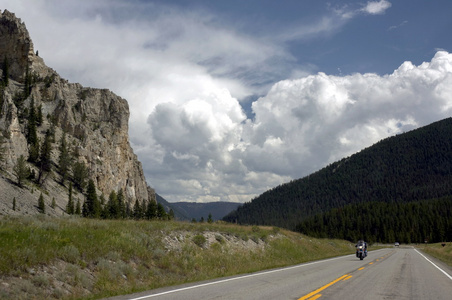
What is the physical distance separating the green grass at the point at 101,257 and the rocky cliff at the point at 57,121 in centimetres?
8313

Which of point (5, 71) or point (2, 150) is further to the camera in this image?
point (5, 71)

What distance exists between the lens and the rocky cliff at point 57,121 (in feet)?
347

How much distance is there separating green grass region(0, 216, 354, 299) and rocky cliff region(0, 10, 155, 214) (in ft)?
273

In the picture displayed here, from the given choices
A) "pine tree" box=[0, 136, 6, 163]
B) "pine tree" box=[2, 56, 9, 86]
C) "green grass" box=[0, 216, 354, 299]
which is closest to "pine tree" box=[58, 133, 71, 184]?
"pine tree" box=[0, 136, 6, 163]

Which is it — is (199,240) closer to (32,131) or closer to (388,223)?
(32,131)

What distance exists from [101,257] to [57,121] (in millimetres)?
145300

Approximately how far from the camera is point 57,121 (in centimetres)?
14088

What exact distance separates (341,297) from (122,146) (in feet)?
567

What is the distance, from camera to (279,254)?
2591 cm

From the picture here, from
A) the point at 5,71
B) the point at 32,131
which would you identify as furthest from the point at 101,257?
the point at 5,71

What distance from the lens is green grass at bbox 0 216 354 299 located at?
9711 millimetres

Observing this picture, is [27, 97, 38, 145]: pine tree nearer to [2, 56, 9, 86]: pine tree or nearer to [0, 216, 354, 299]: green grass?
[2, 56, 9, 86]: pine tree

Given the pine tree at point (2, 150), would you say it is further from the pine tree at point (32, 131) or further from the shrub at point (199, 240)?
the shrub at point (199, 240)

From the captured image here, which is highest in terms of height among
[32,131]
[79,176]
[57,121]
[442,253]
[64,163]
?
[57,121]
